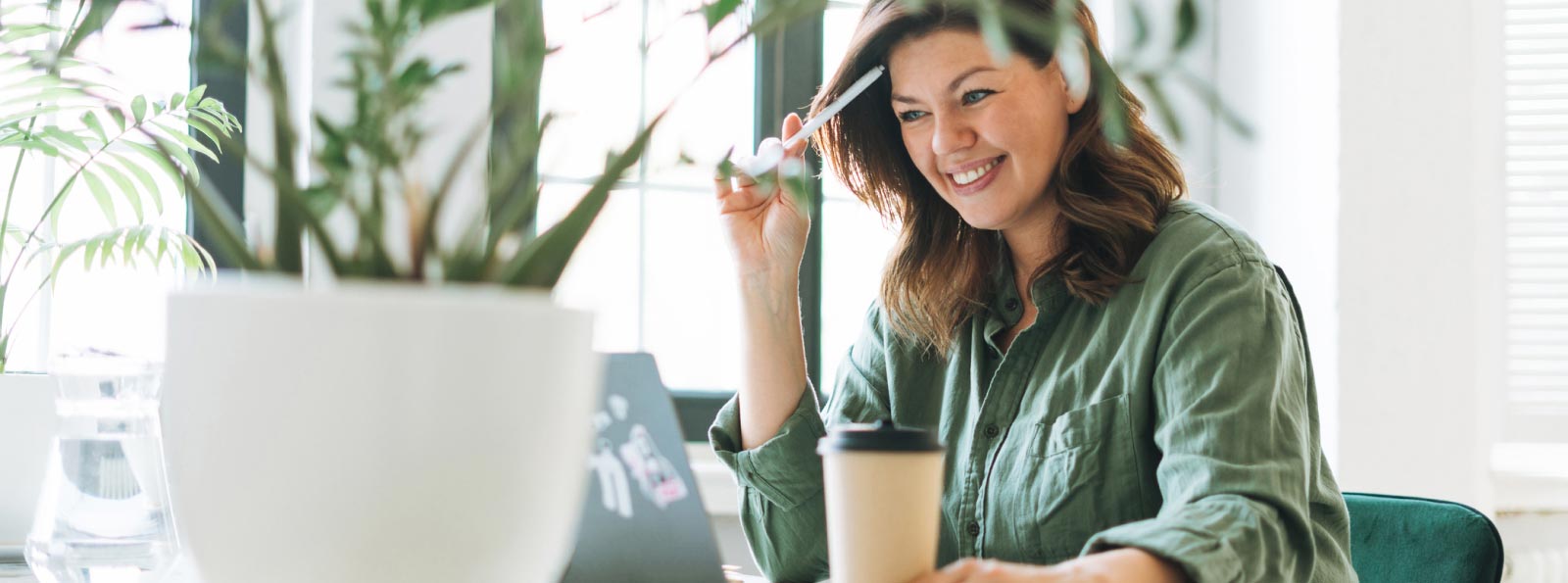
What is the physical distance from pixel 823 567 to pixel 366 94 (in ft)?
3.72

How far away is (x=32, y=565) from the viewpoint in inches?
35.2

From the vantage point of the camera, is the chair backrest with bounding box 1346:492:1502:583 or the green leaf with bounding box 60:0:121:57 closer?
the green leaf with bounding box 60:0:121:57

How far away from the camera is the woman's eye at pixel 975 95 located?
1470mm

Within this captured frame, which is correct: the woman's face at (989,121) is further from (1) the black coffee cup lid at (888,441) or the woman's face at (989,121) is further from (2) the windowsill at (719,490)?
(2) the windowsill at (719,490)

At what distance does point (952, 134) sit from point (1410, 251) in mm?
1485

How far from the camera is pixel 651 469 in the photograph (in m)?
0.90

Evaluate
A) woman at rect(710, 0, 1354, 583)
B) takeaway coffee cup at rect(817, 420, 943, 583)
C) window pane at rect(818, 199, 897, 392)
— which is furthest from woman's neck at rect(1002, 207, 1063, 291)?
window pane at rect(818, 199, 897, 392)

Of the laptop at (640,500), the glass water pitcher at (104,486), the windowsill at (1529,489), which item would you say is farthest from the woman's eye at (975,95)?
the windowsill at (1529,489)

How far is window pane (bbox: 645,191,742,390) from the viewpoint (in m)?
2.83

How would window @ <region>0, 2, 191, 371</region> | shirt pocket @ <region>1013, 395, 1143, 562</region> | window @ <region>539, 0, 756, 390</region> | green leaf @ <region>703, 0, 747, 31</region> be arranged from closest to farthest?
green leaf @ <region>703, 0, 747, 31</region> → shirt pocket @ <region>1013, 395, 1143, 562</region> → window @ <region>0, 2, 191, 371</region> → window @ <region>539, 0, 756, 390</region>

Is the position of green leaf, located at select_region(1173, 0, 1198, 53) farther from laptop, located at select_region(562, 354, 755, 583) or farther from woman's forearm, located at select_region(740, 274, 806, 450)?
woman's forearm, located at select_region(740, 274, 806, 450)

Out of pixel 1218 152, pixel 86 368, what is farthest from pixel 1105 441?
pixel 1218 152

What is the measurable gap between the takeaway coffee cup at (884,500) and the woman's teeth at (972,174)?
88 centimetres

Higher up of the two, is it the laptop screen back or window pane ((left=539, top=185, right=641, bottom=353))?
window pane ((left=539, top=185, right=641, bottom=353))
